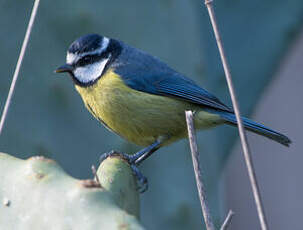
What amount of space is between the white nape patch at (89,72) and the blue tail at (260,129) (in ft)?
1.78

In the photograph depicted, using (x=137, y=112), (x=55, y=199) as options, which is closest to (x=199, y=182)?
(x=55, y=199)

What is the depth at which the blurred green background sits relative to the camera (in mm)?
2623

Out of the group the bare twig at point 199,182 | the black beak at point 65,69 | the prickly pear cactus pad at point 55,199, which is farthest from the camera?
the black beak at point 65,69

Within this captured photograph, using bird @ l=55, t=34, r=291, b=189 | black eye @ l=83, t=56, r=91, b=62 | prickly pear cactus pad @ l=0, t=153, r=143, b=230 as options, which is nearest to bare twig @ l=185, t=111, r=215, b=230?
prickly pear cactus pad @ l=0, t=153, r=143, b=230

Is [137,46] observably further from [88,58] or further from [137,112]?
[137,112]

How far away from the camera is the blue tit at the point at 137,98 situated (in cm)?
254

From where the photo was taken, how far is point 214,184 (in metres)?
2.93

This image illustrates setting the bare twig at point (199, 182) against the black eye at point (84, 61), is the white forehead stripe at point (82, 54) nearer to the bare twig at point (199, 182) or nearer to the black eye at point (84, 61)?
the black eye at point (84, 61)

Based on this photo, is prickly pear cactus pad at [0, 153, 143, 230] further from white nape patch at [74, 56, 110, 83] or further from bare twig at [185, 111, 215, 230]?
white nape patch at [74, 56, 110, 83]

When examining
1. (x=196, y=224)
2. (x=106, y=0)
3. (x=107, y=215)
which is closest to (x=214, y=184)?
(x=196, y=224)

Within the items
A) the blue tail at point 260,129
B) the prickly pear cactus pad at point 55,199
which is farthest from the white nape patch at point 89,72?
the prickly pear cactus pad at point 55,199

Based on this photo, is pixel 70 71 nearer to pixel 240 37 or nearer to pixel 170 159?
pixel 170 159

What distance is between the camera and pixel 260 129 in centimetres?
262

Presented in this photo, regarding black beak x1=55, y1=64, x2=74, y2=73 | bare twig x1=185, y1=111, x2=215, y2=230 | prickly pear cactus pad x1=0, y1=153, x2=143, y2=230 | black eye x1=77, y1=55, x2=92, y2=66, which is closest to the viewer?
prickly pear cactus pad x1=0, y1=153, x2=143, y2=230
